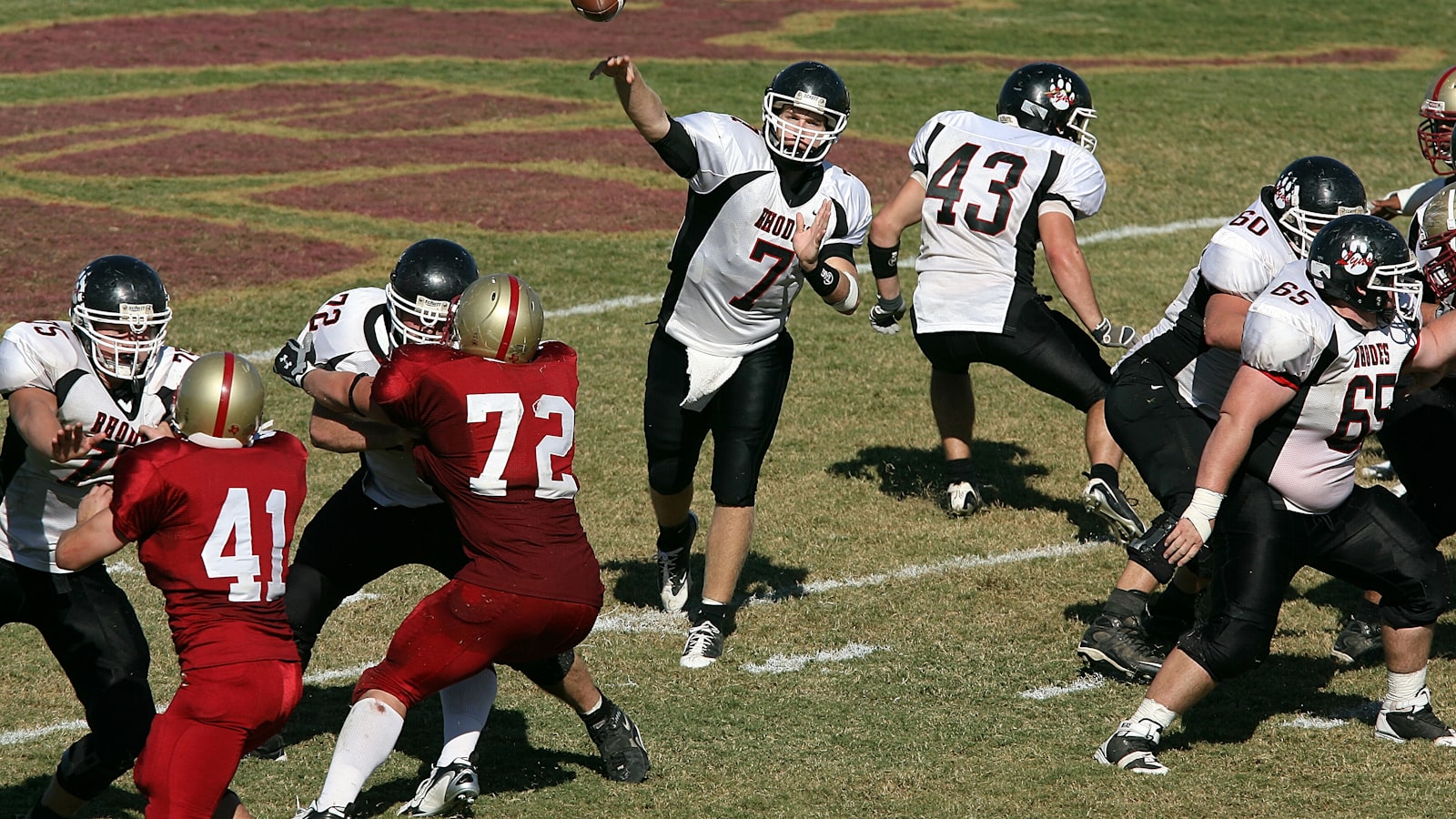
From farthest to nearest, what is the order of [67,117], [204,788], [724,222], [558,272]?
[67,117], [558,272], [724,222], [204,788]

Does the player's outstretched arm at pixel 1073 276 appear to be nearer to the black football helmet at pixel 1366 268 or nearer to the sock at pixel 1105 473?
the sock at pixel 1105 473

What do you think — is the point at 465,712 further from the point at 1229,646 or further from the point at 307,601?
the point at 1229,646

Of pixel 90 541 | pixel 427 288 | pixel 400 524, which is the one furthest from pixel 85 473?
pixel 427 288

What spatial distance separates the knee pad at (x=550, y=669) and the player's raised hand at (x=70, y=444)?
4.21 ft

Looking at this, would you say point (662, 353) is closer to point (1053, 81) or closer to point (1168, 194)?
point (1053, 81)

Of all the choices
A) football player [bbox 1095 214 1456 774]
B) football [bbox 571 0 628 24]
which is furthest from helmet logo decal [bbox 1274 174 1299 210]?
football [bbox 571 0 628 24]

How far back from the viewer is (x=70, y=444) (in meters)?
3.97

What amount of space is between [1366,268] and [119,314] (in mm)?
3408

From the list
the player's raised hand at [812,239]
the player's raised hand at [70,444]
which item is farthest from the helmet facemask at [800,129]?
the player's raised hand at [70,444]

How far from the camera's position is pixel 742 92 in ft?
52.2

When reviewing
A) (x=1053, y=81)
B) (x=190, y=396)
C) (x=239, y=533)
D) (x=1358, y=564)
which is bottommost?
(x=1358, y=564)

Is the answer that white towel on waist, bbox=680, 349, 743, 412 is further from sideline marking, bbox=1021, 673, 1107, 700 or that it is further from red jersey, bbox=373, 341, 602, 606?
red jersey, bbox=373, 341, 602, 606

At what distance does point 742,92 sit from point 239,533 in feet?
41.2

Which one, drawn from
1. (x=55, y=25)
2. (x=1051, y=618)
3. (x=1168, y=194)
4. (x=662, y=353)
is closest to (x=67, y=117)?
(x=55, y=25)
